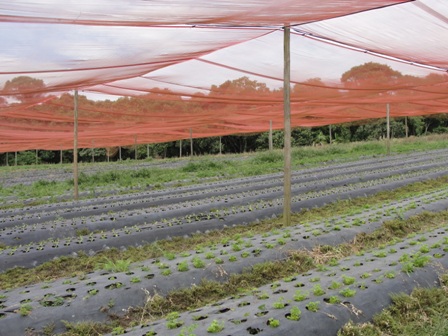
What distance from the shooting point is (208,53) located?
6641 millimetres

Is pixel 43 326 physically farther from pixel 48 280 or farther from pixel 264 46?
pixel 264 46

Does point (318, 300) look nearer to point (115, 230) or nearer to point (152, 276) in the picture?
point (152, 276)

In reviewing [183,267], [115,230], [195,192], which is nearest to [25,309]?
[183,267]

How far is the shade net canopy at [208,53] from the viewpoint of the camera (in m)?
4.38

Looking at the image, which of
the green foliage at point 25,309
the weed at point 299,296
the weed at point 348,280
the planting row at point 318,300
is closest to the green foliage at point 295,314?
the planting row at point 318,300

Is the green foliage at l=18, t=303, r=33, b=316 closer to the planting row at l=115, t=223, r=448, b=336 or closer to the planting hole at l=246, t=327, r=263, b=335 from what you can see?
the planting row at l=115, t=223, r=448, b=336

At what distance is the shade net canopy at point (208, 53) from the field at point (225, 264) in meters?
2.16

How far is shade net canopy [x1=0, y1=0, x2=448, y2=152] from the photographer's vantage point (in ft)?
14.4

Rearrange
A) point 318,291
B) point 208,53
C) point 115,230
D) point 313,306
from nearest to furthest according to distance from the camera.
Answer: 1. point 313,306
2. point 318,291
3. point 115,230
4. point 208,53

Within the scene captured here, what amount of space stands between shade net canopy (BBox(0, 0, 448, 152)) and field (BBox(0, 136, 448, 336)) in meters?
2.16

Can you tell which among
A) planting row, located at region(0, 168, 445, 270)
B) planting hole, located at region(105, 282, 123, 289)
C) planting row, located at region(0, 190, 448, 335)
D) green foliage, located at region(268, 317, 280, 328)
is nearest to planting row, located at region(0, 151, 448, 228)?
planting row, located at region(0, 168, 445, 270)

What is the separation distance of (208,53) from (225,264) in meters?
3.41

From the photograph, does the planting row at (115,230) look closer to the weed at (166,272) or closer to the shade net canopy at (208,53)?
the weed at (166,272)

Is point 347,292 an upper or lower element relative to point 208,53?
lower
